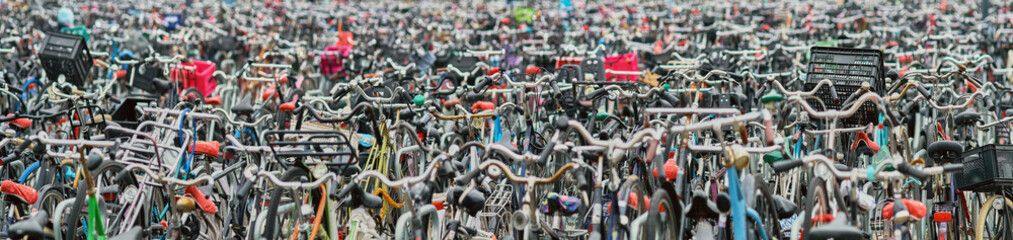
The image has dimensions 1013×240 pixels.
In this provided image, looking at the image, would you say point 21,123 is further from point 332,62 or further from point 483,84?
point 332,62

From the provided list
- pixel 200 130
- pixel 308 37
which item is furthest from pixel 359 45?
pixel 200 130

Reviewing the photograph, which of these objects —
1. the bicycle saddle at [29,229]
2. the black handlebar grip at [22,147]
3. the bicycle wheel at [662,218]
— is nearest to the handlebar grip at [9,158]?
the black handlebar grip at [22,147]

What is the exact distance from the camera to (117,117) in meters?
8.66

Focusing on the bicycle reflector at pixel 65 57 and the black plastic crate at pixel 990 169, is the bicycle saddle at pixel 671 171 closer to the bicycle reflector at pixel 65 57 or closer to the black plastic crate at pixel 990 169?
the black plastic crate at pixel 990 169

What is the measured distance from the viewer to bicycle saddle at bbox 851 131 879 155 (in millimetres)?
6613

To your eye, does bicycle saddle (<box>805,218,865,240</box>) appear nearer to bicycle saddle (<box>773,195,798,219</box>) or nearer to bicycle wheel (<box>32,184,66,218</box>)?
bicycle saddle (<box>773,195,798,219</box>)

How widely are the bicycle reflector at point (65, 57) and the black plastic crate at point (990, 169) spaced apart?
24.1 ft

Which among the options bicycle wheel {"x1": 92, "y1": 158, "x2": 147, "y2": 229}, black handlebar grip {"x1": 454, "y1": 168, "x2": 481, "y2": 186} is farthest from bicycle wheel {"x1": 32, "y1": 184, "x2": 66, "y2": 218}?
black handlebar grip {"x1": 454, "y1": 168, "x2": 481, "y2": 186}

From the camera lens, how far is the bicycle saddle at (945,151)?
5820 mm

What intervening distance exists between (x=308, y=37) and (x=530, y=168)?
14645 mm

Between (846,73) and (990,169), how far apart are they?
1.63 m

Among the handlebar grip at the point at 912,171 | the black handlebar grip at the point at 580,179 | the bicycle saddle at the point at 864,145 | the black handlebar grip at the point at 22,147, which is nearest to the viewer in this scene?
the handlebar grip at the point at 912,171

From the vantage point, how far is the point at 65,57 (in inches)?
384

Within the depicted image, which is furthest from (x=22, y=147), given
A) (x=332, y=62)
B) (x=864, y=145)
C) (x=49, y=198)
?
(x=332, y=62)
